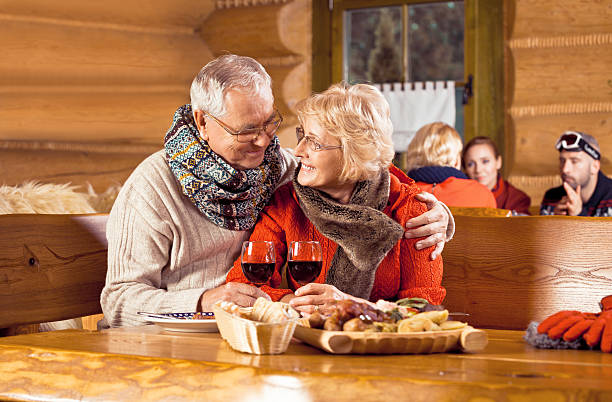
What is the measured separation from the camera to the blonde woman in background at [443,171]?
3701mm

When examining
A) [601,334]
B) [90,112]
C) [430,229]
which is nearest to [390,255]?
[430,229]

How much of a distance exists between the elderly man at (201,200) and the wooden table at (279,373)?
64cm

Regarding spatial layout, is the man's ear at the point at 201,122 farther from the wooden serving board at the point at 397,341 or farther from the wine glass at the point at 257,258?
the wooden serving board at the point at 397,341

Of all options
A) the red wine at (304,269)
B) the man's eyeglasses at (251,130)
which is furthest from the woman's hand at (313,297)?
the man's eyeglasses at (251,130)

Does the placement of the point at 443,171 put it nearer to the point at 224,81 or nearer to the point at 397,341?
the point at 224,81

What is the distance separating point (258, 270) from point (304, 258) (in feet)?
0.37

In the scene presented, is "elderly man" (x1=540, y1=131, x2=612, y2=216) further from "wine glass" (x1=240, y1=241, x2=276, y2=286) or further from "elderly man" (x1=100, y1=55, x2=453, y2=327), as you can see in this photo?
"wine glass" (x1=240, y1=241, x2=276, y2=286)

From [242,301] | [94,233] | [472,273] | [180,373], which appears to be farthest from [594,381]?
[94,233]

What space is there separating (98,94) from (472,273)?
4.07 metres

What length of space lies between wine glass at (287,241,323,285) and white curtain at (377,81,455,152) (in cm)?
406

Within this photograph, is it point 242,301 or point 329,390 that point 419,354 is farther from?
point 242,301

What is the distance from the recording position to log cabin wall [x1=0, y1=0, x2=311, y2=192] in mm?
5449

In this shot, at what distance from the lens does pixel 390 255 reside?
212 cm

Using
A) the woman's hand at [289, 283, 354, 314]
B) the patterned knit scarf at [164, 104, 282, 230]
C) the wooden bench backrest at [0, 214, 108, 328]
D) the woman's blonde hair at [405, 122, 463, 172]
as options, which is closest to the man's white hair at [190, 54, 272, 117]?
the patterned knit scarf at [164, 104, 282, 230]
